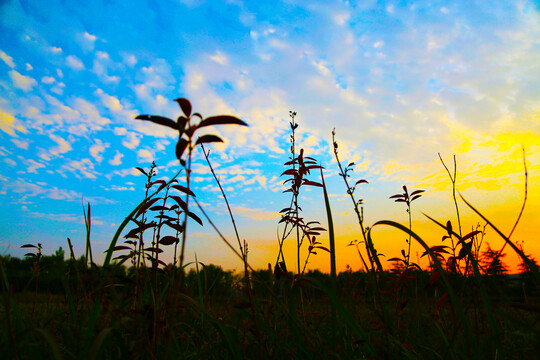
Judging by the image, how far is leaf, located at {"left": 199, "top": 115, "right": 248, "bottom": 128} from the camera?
103cm

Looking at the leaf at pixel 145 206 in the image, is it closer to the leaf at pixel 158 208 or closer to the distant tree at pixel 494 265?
the leaf at pixel 158 208

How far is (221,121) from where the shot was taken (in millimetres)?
1075

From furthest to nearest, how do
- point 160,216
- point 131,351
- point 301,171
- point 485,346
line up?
point 301,171
point 160,216
point 485,346
point 131,351

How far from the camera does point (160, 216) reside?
2.07 m

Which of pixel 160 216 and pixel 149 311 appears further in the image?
pixel 160 216

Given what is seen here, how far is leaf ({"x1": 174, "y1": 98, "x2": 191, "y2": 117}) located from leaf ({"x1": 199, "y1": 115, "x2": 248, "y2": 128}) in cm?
6

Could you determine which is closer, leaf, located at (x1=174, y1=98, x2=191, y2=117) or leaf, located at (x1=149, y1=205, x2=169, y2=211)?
leaf, located at (x1=174, y1=98, x2=191, y2=117)

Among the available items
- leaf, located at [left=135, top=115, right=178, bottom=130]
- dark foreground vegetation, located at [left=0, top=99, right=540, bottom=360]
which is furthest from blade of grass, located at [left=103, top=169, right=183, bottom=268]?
leaf, located at [left=135, top=115, right=178, bottom=130]

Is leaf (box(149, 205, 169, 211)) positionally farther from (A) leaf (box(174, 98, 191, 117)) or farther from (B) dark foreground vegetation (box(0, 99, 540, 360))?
(A) leaf (box(174, 98, 191, 117))

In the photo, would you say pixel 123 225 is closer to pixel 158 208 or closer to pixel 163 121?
pixel 158 208

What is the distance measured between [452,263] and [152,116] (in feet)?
8.36

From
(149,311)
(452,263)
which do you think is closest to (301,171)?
(452,263)

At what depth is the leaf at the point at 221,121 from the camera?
1028mm

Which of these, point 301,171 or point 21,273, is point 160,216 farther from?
point 21,273
